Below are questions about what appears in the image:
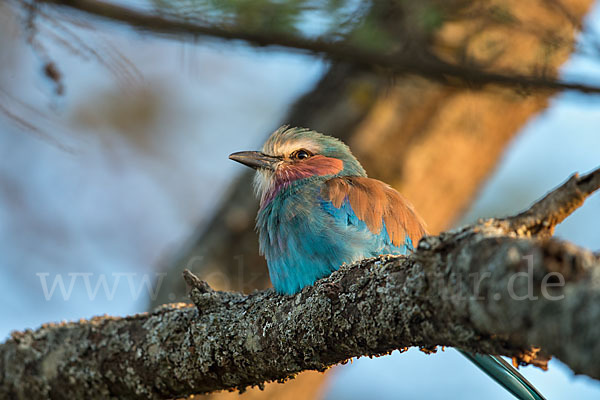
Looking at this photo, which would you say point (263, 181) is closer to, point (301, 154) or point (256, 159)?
point (256, 159)

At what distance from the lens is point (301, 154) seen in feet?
16.7

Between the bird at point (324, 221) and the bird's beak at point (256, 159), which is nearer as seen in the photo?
the bird at point (324, 221)

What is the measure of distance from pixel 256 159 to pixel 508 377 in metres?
2.48

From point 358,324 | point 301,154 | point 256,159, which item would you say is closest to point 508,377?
point 358,324

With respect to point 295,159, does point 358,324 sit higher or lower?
lower

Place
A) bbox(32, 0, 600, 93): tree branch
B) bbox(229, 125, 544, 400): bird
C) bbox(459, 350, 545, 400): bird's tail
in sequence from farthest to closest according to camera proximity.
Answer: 1. bbox(229, 125, 544, 400): bird
2. bbox(32, 0, 600, 93): tree branch
3. bbox(459, 350, 545, 400): bird's tail

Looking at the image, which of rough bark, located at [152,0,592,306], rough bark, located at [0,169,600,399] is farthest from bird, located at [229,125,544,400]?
rough bark, located at [152,0,592,306]

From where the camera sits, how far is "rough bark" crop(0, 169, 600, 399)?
173cm

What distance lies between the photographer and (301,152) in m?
5.10

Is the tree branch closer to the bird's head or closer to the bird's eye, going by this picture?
the bird's head

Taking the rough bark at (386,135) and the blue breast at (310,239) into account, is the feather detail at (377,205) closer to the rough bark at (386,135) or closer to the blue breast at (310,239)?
the blue breast at (310,239)

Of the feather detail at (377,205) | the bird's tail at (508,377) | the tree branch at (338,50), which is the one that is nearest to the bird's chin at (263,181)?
the feather detail at (377,205)

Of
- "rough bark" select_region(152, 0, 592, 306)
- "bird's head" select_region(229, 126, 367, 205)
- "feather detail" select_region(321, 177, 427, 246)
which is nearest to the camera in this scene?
"feather detail" select_region(321, 177, 427, 246)

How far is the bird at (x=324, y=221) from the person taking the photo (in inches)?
154
